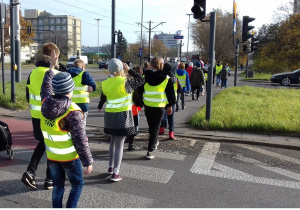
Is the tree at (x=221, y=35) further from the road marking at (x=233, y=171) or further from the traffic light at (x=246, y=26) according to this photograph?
the road marking at (x=233, y=171)

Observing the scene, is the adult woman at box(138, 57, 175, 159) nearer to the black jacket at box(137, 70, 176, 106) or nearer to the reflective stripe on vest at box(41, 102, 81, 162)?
the black jacket at box(137, 70, 176, 106)

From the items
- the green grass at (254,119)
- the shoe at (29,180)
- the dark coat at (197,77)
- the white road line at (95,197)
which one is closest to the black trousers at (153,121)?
the white road line at (95,197)

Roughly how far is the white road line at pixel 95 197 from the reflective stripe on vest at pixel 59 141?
1.00 meters

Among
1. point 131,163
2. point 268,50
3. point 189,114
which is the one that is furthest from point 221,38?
point 131,163

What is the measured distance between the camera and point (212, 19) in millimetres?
8242

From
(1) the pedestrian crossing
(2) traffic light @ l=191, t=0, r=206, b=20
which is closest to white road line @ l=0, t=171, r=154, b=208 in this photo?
(1) the pedestrian crossing

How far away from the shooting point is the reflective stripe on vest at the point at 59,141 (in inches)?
119

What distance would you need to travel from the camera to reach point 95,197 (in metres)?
4.02

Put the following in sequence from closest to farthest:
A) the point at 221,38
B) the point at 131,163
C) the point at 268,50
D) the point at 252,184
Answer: the point at 252,184 → the point at 131,163 → the point at 268,50 → the point at 221,38

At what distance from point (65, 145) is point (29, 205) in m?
1.27

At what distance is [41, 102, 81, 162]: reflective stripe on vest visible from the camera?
304 centimetres

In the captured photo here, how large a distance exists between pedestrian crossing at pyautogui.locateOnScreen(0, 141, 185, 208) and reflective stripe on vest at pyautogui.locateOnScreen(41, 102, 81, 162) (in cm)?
100

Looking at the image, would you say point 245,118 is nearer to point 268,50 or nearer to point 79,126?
point 79,126

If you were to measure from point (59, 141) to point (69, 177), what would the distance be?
1.27 ft
